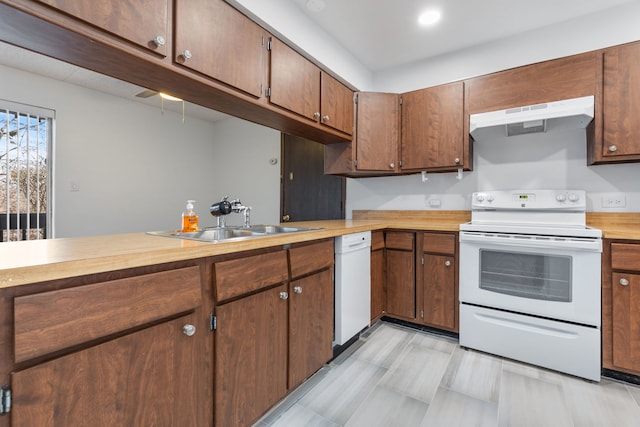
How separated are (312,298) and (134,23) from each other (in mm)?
1524

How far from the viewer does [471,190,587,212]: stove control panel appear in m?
2.16

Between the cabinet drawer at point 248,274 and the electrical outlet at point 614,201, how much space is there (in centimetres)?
244

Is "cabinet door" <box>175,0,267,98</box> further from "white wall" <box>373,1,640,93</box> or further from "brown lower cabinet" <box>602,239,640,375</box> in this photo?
"brown lower cabinet" <box>602,239,640,375</box>

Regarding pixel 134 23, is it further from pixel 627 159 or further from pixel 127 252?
pixel 627 159

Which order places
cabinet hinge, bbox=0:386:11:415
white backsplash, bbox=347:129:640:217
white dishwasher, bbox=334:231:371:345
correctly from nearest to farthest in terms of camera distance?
cabinet hinge, bbox=0:386:11:415, white dishwasher, bbox=334:231:371:345, white backsplash, bbox=347:129:640:217

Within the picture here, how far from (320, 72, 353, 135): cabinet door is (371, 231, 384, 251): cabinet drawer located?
92 cm

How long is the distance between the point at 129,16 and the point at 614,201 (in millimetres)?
3184

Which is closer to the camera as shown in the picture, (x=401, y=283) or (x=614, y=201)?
(x=614, y=201)

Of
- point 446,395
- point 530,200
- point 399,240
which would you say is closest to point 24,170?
point 399,240

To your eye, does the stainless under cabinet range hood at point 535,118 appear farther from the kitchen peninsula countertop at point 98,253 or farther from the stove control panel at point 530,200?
the kitchen peninsula countertop at point 98,253

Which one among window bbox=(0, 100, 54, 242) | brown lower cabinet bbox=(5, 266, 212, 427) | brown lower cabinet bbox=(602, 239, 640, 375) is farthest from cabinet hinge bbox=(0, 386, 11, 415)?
window bbox=(0, 100, 54, 242)

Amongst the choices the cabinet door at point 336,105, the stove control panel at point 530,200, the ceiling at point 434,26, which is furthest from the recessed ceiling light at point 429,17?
the stove control panel at point 530,200

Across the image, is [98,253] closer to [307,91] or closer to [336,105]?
[307,91]

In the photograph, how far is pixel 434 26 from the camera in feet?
7.73
